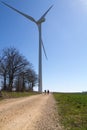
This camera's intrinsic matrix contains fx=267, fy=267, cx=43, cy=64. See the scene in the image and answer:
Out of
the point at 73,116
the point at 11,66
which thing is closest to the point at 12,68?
the point at 11,66

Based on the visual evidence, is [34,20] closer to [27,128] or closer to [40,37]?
[40,37]

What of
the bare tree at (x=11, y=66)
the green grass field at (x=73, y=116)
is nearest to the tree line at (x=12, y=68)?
the bare tree at (x=11, y=66)

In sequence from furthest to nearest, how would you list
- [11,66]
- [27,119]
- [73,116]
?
[11,66], [73,116], [27,119]

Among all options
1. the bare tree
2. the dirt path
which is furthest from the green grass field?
the bare tree

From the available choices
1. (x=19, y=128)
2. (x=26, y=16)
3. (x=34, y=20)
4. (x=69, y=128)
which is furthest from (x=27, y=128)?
(x=34, y=20)

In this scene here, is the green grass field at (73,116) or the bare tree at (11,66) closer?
the green grass field at (73,116)

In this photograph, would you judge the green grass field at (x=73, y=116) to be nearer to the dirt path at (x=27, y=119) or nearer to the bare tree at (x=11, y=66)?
the dirt path at (x=27, y=119)

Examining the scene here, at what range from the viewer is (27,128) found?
11.7 metres

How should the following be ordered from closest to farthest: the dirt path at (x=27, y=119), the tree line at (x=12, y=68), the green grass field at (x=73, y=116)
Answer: the dirt path at (x=27, y=119) < the green grass field at (x=73, y=116) < the tree line at (x=12, y=68)

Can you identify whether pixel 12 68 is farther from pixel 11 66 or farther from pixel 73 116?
pixel 73 116

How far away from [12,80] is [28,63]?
770 cm

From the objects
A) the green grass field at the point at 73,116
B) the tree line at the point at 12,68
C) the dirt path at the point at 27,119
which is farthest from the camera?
the tree line at the point at 12,68

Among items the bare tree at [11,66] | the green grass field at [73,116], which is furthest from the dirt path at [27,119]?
the bare tree at [11,66]

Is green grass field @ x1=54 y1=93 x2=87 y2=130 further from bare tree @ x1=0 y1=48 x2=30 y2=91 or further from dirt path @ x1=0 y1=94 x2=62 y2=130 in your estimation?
bare tree @ x1=0 y1=48 x2=30 y2=91
